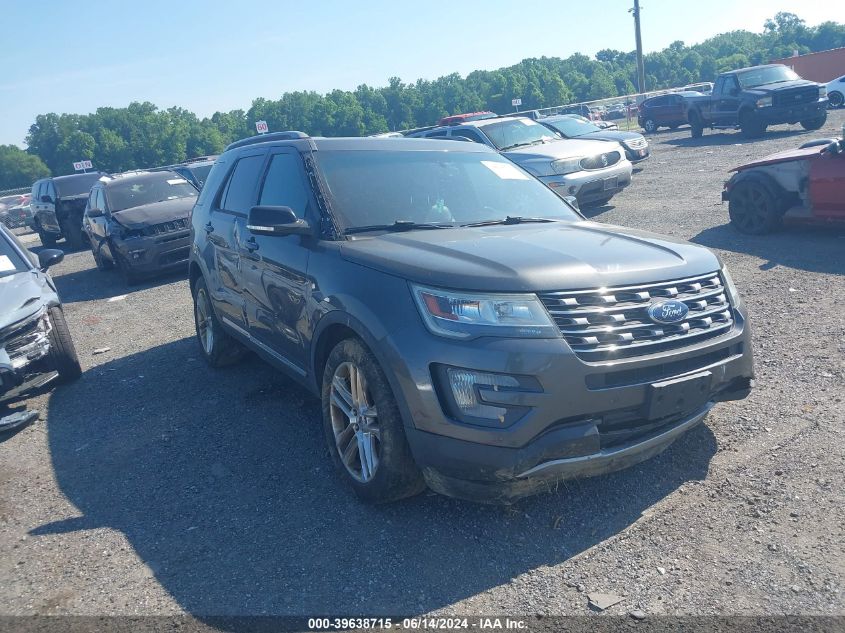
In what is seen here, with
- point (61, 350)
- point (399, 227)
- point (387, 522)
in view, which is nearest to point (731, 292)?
point (399, 227)

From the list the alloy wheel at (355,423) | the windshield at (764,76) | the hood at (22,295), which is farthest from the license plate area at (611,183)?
the windshield at (764,76)

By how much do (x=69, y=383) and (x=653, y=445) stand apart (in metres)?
5.62

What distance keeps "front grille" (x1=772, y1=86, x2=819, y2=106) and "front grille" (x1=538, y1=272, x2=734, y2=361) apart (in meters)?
20.0

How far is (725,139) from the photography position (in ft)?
74.0

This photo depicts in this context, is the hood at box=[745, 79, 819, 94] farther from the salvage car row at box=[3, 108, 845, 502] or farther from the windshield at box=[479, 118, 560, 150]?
the salvage car row at box=[3, 108, 845, 502]

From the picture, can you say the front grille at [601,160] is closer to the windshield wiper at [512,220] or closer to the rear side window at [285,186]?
the windshield wiper at [512,220]

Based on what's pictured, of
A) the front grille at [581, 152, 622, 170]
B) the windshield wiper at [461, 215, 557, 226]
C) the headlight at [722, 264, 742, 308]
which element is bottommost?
the headlight at [722, 264, 742, 308]

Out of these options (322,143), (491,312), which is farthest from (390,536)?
(322,143)

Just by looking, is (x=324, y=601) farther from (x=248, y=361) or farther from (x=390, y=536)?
(x=248, y=361)

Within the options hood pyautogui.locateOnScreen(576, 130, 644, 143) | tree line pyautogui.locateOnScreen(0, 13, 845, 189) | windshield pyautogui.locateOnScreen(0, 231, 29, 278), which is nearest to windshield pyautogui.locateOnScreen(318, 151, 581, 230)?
windshield pyautogui.locateOnScreen(0, 231, 29, 278)

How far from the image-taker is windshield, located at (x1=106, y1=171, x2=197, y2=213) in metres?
12.9

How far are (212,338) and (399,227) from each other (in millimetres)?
2882

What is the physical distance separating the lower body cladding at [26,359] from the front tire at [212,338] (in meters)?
1.30

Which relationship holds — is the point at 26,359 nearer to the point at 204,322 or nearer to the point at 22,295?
the point at 22,295
